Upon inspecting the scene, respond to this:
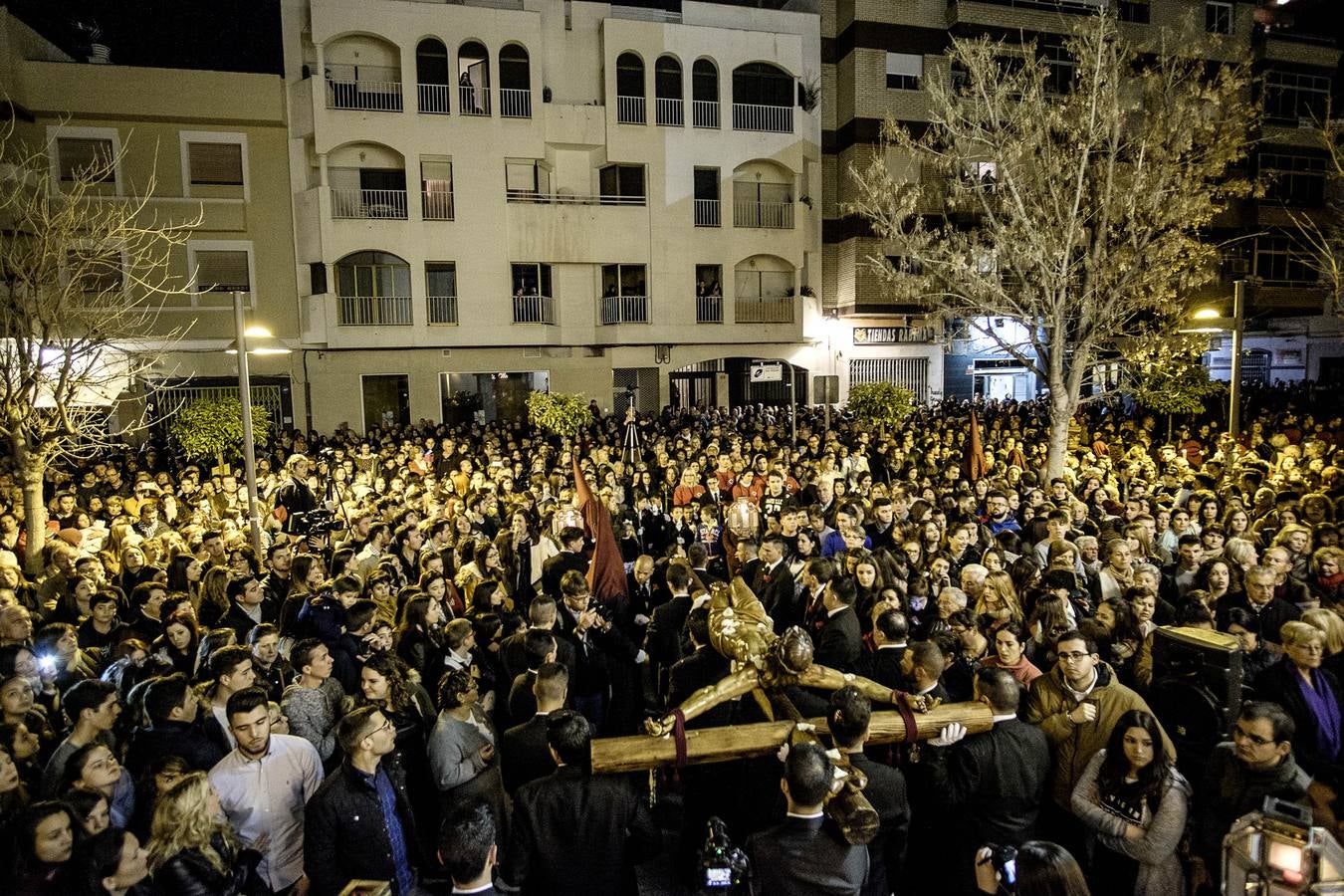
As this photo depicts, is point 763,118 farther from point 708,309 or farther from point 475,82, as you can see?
point 475,82

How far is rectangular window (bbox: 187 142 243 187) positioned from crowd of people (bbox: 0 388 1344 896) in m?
16.3

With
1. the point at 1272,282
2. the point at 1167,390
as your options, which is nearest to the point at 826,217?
the point at 1167,390

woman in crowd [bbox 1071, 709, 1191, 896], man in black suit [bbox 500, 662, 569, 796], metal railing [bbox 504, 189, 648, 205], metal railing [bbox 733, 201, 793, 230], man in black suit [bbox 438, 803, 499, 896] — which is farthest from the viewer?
metal railing [bbox 733, 201, 793, 230]

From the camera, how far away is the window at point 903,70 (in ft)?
86.3

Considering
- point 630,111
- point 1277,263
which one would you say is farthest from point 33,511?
point 1277,263

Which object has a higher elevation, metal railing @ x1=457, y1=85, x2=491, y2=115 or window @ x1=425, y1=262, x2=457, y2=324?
metal railing @ x1=457, y1=85, x2=491, y2=115

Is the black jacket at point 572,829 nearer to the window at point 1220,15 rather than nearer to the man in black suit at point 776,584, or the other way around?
the man in black suit at point 776,584

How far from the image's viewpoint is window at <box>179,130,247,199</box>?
22.1m

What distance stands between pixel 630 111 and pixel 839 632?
74.1 feet

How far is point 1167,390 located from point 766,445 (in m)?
8.17

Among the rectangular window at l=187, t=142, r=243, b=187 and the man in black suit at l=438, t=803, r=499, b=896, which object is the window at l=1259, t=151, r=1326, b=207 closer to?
the rectangular window at l=187, t=142, r=243, b=187

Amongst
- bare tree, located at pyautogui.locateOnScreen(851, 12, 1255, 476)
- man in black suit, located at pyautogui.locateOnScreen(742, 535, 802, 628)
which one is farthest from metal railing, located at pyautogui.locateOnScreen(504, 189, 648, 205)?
man in black suit, located at pyautogui.locateOnScreen(742, 535, 802, 628)

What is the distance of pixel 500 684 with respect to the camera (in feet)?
17.8

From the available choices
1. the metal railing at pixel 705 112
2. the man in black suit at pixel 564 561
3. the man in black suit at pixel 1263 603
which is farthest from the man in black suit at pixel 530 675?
the metal railing at pixel 705 112
